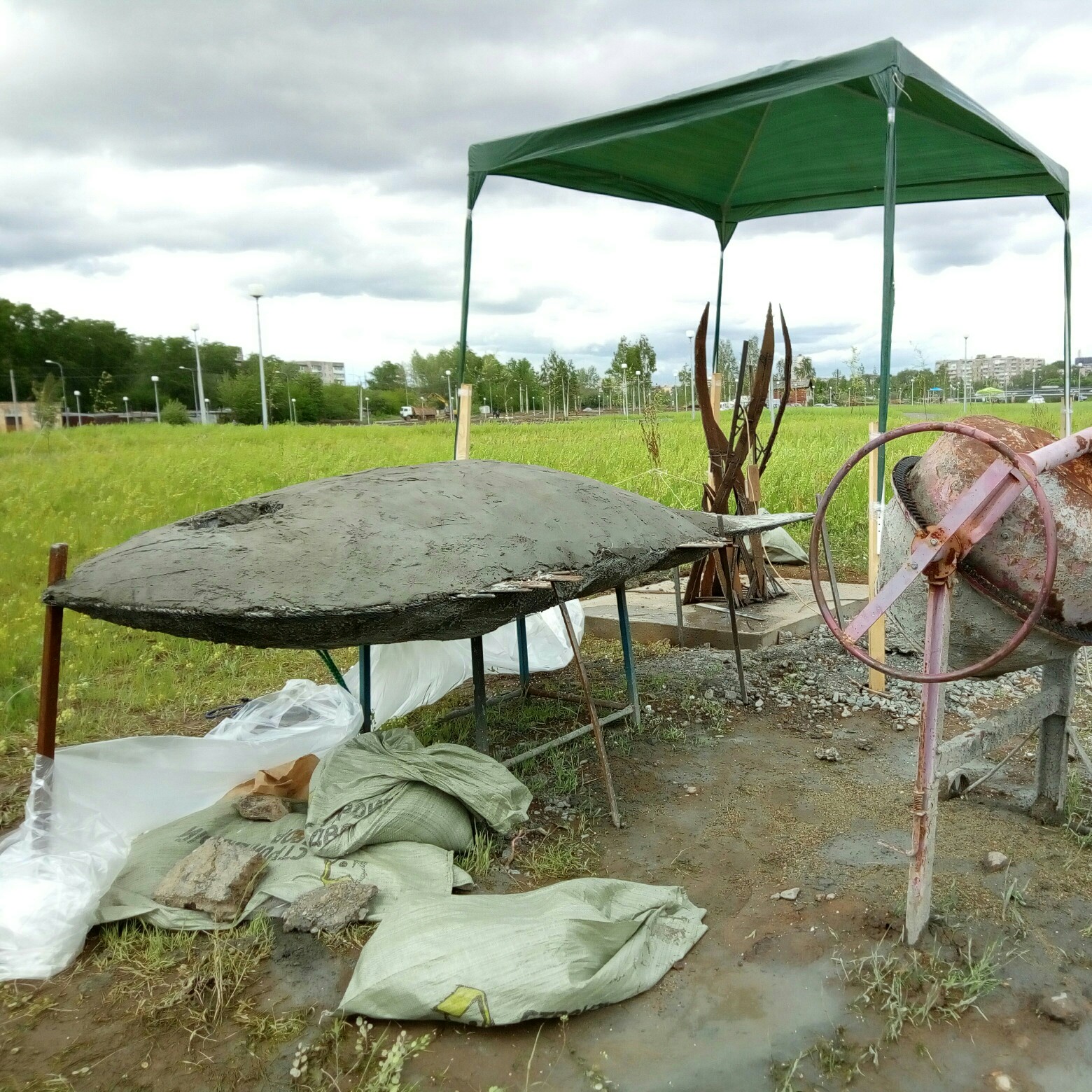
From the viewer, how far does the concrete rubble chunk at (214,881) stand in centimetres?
239

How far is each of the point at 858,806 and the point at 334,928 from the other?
73.8 inches

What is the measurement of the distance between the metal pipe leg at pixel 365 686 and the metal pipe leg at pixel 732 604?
1.72 metres

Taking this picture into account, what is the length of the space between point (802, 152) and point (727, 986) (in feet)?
16.9

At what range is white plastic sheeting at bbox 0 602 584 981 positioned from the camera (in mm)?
2283

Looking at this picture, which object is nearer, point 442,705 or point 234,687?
point 442,705

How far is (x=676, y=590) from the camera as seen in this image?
16.6ft

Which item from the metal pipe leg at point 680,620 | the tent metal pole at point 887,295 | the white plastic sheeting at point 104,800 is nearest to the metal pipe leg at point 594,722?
the white plastic sheeting at point 104,800


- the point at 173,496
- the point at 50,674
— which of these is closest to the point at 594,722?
the point at 50,674

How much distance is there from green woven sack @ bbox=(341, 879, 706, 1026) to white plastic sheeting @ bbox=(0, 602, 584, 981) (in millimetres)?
882

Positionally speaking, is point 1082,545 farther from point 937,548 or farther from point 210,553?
point 210,553

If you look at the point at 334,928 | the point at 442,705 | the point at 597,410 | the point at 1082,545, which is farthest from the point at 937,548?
the point at 597,410

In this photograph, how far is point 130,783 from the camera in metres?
2.81

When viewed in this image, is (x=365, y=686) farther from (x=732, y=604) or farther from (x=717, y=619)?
(x=717, y=619)

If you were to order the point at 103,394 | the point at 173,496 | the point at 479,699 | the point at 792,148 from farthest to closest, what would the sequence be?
the point at 103,394, the point at 173,496, the point at 792,148, the point at 479,699
